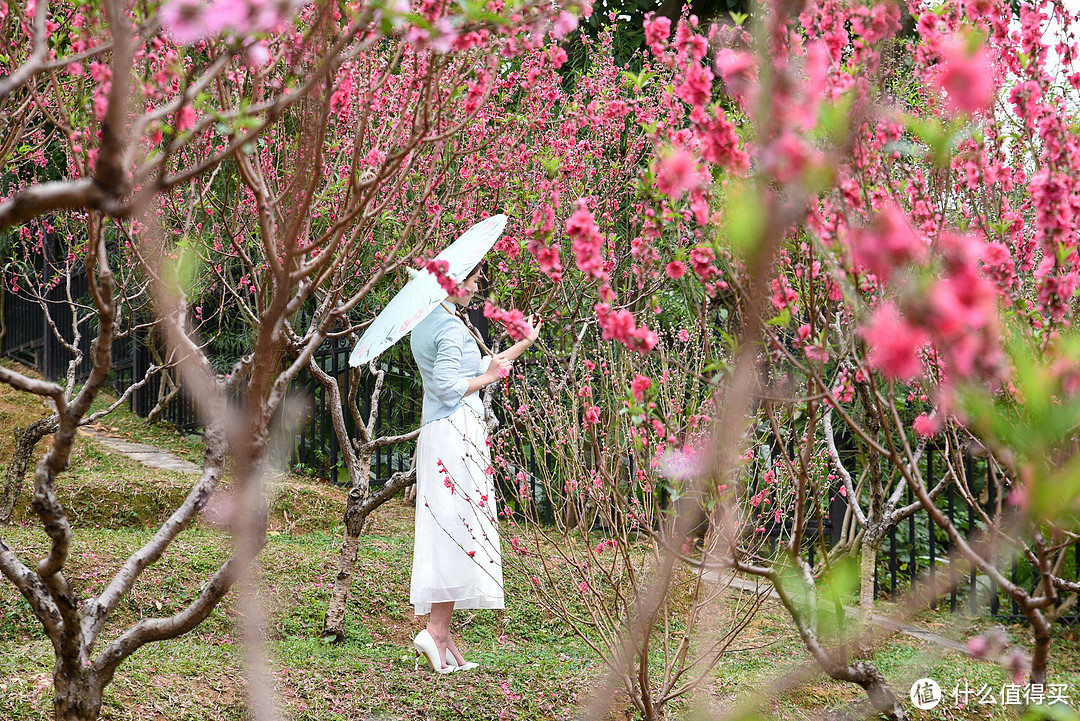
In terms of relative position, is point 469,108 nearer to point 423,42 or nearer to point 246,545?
point 423,42

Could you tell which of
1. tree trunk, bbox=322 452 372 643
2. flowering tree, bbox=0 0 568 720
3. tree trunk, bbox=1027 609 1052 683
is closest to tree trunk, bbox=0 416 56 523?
tree trunk, bbox=322 452 372 643

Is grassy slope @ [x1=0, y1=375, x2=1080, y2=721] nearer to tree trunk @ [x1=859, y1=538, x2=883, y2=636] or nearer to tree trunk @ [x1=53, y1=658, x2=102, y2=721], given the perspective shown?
tree trunk @ [x1=859, y1=538, x2=883, y2=636]

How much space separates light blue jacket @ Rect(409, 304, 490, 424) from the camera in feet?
13.6

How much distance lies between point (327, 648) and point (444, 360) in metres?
1.50

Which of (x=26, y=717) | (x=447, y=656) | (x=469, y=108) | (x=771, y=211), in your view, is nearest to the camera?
(x=771, y=211)

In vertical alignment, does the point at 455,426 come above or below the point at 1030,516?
below

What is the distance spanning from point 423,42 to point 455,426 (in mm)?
2404

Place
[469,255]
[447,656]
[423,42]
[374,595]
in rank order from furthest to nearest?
[374,595], [447,656], [469,255], [423,42]

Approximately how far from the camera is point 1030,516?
1.17 meters

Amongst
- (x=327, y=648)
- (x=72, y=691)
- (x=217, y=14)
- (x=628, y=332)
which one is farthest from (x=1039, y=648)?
(x=327, y=648)

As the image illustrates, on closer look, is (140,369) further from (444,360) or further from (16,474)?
(444,360)

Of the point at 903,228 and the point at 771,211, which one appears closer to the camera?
the point at 903,228

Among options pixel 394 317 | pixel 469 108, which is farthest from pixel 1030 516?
pixel 394 317

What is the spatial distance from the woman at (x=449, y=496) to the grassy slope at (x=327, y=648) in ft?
0.94
